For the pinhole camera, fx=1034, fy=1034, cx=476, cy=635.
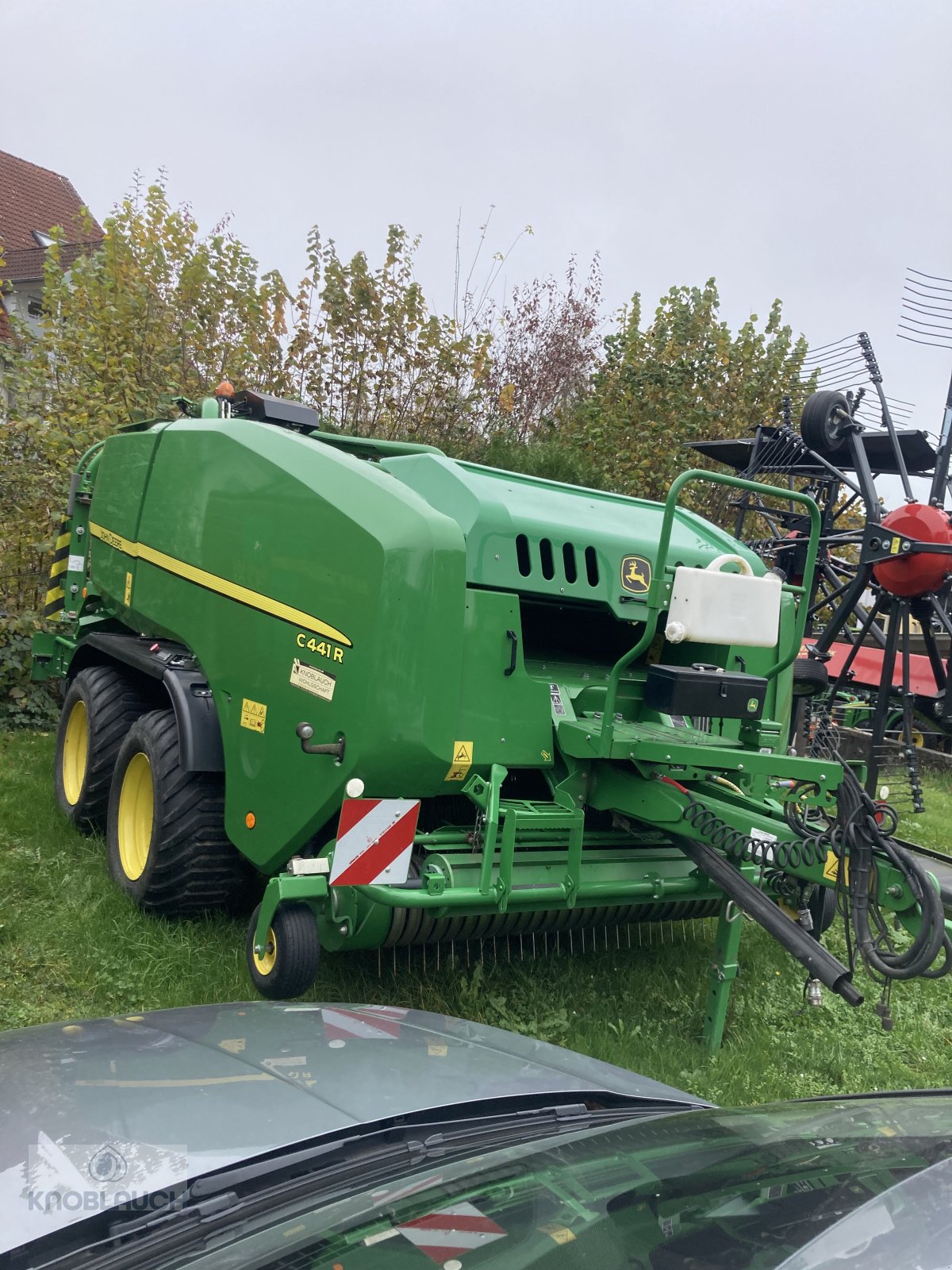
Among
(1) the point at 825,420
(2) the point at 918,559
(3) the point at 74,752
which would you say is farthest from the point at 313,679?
(1) the point at 825,420

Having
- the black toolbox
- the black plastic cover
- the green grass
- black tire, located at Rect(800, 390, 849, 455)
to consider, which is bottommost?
the green grass

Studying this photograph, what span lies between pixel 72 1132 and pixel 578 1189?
711mm

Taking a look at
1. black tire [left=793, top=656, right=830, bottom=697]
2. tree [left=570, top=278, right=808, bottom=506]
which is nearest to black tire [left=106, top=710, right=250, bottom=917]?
black tire [left=793, top=656, right=830, bottom=697]

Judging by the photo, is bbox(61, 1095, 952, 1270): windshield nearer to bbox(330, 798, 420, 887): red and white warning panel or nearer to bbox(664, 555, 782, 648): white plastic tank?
bbox(330, 798, 420, 887): red and white warning panel

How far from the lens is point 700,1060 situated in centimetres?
361

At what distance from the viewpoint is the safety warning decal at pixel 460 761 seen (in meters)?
3.48

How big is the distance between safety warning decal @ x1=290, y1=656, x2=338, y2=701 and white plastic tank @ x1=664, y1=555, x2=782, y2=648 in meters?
1.12

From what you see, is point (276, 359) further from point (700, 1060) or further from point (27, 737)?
point (700, 1060)

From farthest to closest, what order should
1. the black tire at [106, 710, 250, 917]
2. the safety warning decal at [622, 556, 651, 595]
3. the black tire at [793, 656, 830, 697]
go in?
the black tire at [793, 656, 830, 697] < the black tire at [106, 710, 250, 917] < the safety warning decal at [622, 556, 651, 595]

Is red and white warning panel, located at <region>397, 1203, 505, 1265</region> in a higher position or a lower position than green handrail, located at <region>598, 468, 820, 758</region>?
lower

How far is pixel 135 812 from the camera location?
4.68 m

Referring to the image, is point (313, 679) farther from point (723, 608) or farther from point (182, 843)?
point (723, 608)

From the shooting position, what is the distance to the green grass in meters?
3.63

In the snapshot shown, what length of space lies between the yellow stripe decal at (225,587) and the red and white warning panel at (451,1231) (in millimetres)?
2262
